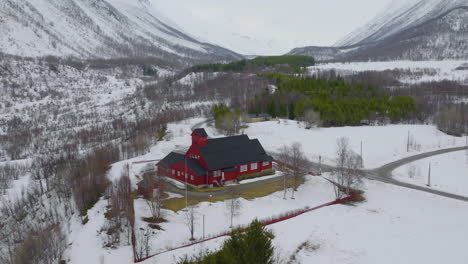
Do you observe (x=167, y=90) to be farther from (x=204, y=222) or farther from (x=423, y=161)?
(x=204, y=222)

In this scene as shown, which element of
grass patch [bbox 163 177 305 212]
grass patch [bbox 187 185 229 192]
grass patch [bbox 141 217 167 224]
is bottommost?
grass patch [bbox 141 217 167 224]

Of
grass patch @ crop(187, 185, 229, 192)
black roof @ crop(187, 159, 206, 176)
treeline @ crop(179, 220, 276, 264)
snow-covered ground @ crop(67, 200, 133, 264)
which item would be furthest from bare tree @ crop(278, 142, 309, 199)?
treeline @ crop(179, 220, 276, 264)

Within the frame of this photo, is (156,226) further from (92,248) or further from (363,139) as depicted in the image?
(363,139)

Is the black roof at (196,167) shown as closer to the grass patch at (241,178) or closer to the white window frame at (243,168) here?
the grass patch at (241,178)

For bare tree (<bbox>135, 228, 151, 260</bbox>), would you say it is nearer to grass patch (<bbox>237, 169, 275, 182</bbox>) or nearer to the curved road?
the curved road

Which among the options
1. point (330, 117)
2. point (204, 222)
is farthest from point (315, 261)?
point (330, 117)

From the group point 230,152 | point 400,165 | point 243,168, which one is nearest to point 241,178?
point 243,168
